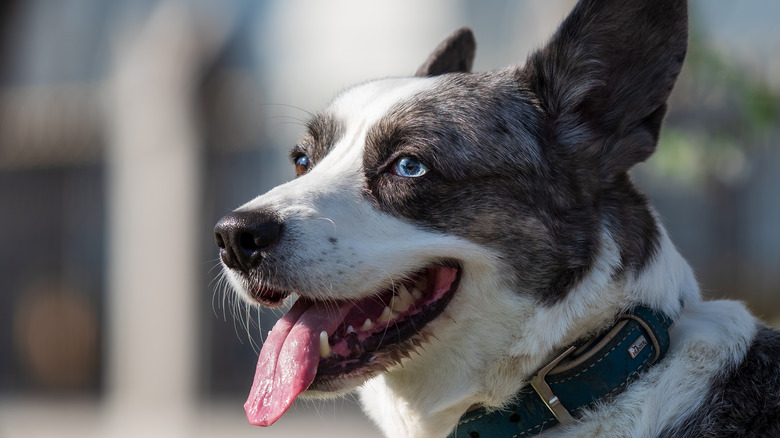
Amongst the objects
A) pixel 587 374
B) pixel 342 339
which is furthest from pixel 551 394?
→ pixel 342 339

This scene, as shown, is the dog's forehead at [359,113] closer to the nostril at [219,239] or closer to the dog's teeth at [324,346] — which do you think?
the nostril at [219,239]

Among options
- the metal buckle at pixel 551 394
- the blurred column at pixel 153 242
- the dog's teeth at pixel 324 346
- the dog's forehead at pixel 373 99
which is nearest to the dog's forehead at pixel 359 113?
the dog's forehead at pixel 373 99

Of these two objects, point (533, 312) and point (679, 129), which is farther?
point (679, 129)

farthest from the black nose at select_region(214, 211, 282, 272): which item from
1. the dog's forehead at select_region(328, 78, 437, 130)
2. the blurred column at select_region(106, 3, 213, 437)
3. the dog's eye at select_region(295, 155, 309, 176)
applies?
the blurred column at select_region(106, 3, 213, 437)

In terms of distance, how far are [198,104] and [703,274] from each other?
5062mm

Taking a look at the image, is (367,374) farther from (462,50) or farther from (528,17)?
(528,17)

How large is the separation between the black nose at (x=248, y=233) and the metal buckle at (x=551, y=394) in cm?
85

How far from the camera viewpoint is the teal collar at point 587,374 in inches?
98.5

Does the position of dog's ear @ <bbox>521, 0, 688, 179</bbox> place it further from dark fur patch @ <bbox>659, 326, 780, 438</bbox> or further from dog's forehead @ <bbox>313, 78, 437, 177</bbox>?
dark fur patch @ <bbox>659, 326, 780, 438</bbox>

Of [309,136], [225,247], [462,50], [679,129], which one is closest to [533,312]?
[225,247]

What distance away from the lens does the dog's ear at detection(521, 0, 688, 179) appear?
2846mm

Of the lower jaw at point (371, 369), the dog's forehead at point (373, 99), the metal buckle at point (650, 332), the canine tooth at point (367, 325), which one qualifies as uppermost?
the dog's forehead at point (373, 99)

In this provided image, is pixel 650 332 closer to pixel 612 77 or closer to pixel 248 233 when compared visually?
pixel 612 77

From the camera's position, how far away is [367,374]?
2.66 meters
